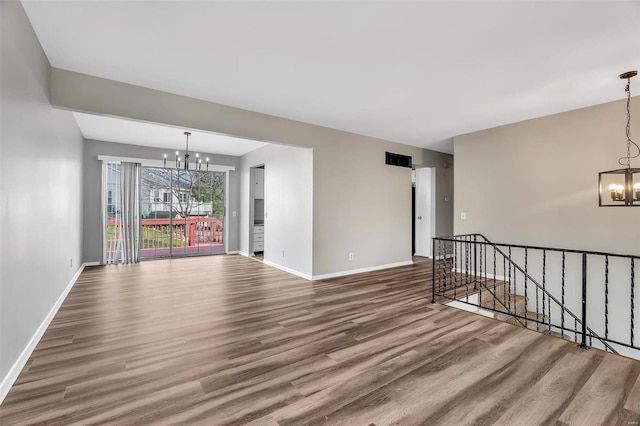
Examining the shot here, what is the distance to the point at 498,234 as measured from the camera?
5129mm

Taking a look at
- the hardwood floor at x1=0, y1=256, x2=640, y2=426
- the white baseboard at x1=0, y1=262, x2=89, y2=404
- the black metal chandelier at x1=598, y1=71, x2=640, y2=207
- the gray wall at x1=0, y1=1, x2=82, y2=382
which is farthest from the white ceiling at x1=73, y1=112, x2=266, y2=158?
the black metal chandelier at x1=598, y1=71, x2=640, y2=207

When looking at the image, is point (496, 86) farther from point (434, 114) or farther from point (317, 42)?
point (317, 42)

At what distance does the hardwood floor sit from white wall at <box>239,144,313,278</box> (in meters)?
1.64

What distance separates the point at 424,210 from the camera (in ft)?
24.6

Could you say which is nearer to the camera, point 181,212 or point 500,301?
point 500,301

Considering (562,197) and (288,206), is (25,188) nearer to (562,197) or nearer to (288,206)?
(288,206)

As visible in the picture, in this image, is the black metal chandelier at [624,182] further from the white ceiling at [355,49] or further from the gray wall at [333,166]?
the gray wall at [333,166]

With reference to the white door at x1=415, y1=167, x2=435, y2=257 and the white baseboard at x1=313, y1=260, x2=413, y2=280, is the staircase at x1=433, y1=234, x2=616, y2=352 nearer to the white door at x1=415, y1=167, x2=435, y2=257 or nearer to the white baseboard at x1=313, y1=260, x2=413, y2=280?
the white baseboard at x1=313, y1=260, x2=413, y2=280

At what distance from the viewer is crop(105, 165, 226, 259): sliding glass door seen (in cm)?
741

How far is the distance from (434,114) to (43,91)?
4777 millimetres

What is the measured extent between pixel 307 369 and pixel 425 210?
6.07 metres

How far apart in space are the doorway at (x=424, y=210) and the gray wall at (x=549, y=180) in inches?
60.8

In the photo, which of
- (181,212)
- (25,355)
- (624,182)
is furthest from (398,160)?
(25,355)

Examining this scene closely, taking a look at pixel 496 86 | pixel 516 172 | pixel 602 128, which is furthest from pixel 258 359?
pixel 602 128
